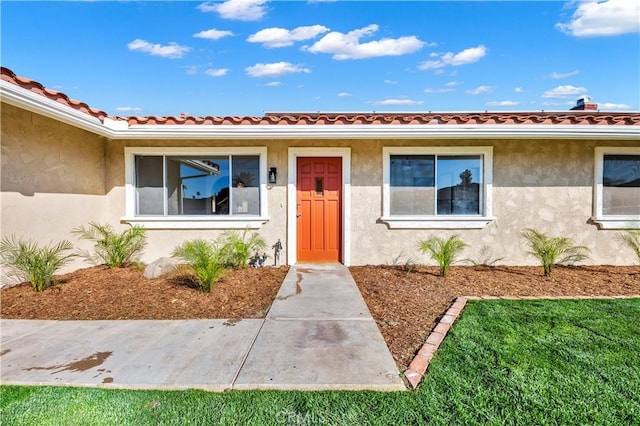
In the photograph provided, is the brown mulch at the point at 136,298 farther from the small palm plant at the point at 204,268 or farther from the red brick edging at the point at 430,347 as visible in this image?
the red brick edging at the point at 430,347

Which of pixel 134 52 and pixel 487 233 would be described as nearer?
pixel 487 233

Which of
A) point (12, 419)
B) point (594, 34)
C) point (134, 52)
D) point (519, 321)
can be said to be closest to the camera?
point (12, 419)

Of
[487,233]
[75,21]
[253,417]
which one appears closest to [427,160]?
[487,233]

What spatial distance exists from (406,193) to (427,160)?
87cm

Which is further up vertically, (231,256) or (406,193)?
(406,193)

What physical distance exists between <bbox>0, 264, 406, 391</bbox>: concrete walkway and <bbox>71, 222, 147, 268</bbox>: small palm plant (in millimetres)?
2818

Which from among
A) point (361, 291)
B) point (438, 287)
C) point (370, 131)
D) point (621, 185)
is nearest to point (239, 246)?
point (361, 291)

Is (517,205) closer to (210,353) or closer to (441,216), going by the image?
(441,216)

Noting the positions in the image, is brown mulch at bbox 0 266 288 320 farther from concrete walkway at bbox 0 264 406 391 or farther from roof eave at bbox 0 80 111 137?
roof eave at bbox 0 80 111 137

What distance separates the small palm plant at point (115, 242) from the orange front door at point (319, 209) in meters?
3.57

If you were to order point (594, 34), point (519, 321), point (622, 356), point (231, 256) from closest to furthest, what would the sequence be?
point (622, 356), point (519, 321), point (231, 256), point (594, 34)

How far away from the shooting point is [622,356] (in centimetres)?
317

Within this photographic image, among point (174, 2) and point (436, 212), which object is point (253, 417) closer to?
point (436, 212)

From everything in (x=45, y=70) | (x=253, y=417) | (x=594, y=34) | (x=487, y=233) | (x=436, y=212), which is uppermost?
(x=594, y=34)
